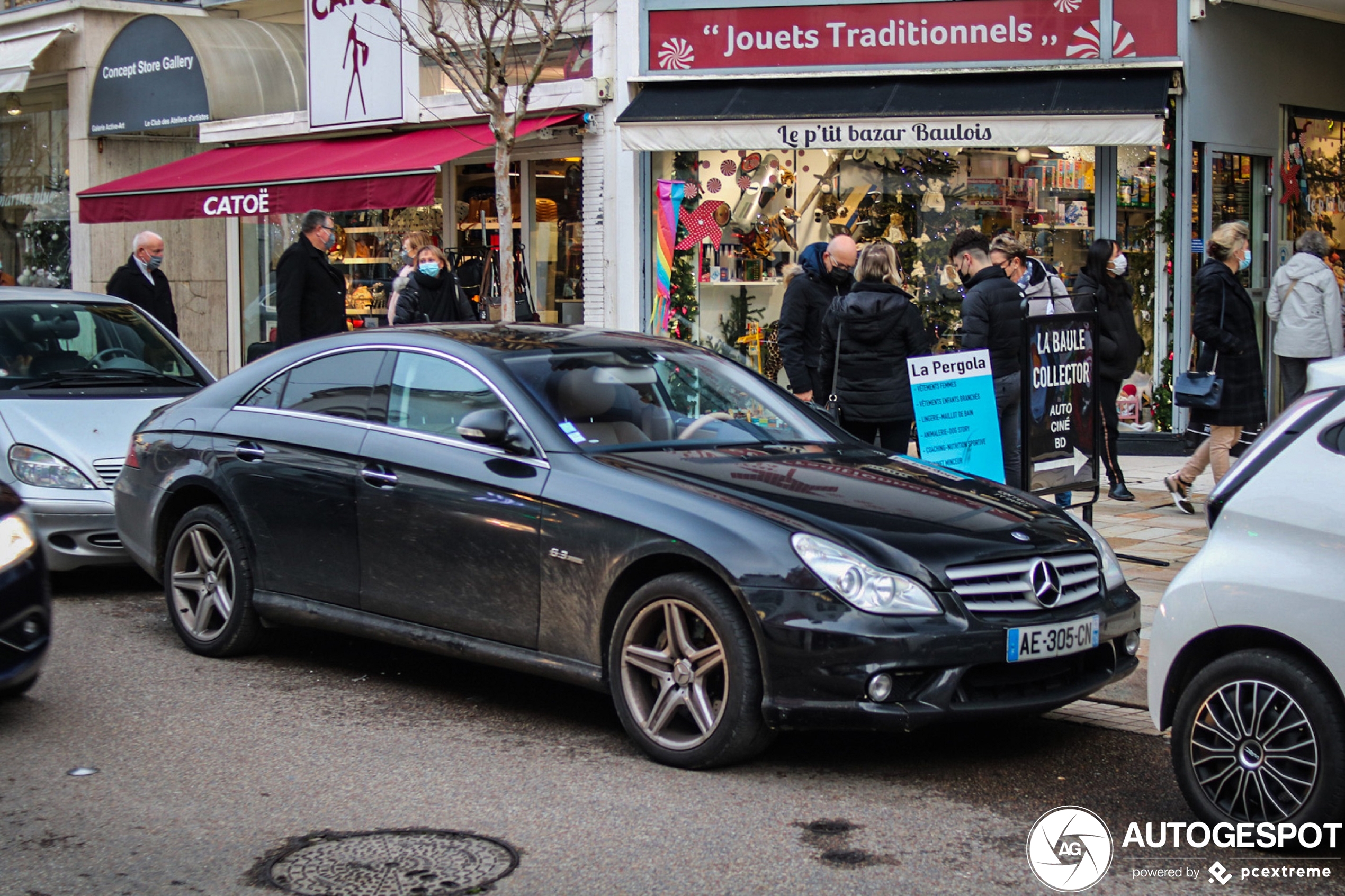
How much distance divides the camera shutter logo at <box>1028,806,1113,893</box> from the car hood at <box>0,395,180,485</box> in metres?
→ 5.40

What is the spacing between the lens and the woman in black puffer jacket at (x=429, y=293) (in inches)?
547

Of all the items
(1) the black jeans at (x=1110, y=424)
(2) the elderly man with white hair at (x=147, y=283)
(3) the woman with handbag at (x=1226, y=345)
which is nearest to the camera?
(3) the woman with handbag at (x=1226, y=345)

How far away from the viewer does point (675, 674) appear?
536cm

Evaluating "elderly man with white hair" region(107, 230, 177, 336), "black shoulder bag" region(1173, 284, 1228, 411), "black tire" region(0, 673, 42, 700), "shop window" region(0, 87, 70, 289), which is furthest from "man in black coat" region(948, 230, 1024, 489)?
"shop window" region(0, 87, 70, 289)

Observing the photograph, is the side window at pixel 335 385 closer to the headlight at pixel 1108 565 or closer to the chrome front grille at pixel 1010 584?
the chrome front grille at pixel 1010 584

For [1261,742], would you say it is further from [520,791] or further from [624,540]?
[520,791]

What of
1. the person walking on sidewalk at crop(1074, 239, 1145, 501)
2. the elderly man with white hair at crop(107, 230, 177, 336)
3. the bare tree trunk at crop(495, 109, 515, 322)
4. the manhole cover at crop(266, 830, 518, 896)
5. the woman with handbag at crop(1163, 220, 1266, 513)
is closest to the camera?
the manhole cover at crop(266, 830, 518, 896)

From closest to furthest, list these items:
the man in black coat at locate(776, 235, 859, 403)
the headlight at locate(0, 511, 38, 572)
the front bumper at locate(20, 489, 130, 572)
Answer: the headlight at locate(0, 511, 38, 572), the front bumper at locate(20, 489, 130, 572), the man in black coat at locate(776, 235, 859, 403)

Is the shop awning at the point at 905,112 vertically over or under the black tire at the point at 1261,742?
over

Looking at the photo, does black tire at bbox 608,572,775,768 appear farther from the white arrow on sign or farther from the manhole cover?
the white arrow on sign

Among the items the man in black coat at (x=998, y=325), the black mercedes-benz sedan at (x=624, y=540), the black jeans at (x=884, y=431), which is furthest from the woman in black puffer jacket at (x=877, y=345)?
the black mercedes-benz sedan at (x=624, y=540)

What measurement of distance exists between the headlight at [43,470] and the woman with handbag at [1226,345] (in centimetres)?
707

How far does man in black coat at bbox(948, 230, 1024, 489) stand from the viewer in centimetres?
925

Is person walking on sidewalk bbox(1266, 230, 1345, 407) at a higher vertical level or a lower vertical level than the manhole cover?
higher
